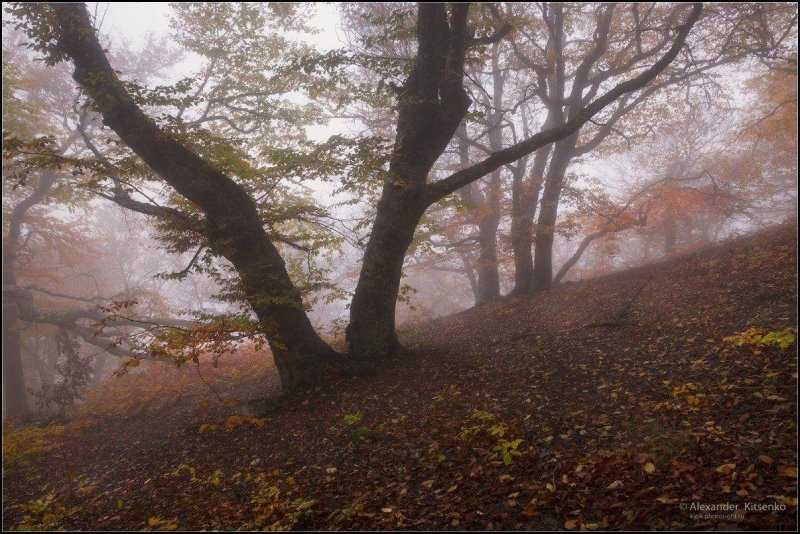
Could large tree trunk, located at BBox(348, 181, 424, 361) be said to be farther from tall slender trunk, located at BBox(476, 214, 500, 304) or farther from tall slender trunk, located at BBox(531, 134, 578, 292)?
tall slender trunk, located at BBox(476, 214, 500, 304)

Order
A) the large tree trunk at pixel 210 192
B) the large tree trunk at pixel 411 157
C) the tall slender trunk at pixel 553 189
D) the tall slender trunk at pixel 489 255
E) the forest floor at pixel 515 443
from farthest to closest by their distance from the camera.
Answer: the tall slender trunk at pixel 489 255
the tall slender trunk at pixel 553 189
the large tree trunk at pixel 210 192
the large tree trunk at pixel 411 157
the forest floor at pixel 515 443

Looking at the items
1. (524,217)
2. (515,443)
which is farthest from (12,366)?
(515,443)

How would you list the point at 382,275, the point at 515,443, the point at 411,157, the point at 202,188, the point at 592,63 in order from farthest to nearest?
1. the point at 592,63
2. the point at 382,275
3. the point at 411,157
4. the point at 202,188
5. the point at 515,443

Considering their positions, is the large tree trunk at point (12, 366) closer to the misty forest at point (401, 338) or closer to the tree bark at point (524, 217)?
the misty forest at point (401, 338)

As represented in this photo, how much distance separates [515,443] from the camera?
3.67 m

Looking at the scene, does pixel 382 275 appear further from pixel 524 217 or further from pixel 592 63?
pixel 592 63

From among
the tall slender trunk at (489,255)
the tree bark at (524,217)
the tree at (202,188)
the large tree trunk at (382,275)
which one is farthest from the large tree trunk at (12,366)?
the tree bark at (524,217)

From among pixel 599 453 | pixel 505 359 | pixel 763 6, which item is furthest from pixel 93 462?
pixel 763 6

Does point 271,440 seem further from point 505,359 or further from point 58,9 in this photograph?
point 58,9

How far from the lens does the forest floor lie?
2.97 m

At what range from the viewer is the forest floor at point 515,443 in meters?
2.97

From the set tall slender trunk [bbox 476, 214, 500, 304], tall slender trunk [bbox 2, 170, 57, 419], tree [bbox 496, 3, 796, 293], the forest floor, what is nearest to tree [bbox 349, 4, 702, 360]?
the forest floor

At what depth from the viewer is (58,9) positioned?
6.55 metres

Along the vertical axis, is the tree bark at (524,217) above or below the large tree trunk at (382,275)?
above
